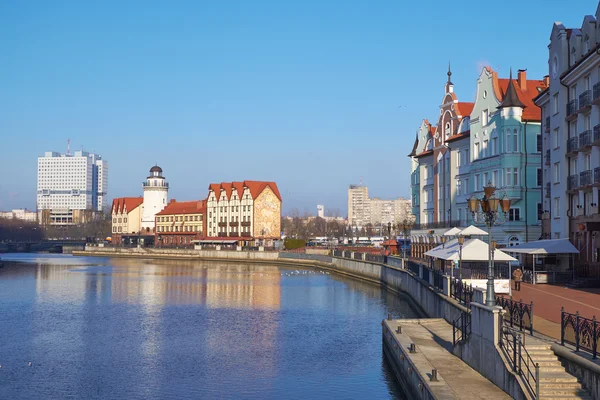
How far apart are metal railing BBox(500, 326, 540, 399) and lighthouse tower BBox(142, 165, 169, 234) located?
151 m

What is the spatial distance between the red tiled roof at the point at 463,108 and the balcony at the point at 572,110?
26.6 meters

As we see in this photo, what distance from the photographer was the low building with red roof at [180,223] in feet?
490

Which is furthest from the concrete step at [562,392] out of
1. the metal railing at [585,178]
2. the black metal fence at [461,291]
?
the metal railing at [585,178]

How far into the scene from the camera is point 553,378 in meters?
17.1

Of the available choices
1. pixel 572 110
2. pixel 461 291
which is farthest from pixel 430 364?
pixel 572 110

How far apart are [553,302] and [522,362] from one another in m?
13.1

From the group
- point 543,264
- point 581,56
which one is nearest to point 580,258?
point 543,264

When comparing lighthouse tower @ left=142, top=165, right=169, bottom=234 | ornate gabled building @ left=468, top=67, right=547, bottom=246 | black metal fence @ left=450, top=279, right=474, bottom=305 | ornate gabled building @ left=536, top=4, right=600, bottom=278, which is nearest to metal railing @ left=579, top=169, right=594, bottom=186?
ornate gabled building @ left=536, top=4, right=600, bottom=278

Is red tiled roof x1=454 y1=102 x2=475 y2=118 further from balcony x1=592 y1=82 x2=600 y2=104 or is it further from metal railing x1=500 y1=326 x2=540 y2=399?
metal railing x1=500 y1=326 x2=540 y2=399

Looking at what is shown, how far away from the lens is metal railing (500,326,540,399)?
16.5m

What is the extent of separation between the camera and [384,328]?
3180 centimetres

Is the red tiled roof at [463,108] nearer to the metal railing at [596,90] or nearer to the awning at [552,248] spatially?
the awning at [552,248]

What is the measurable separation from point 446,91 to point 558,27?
28535 millimetres

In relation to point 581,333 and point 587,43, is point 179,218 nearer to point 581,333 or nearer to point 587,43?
point 587,43
